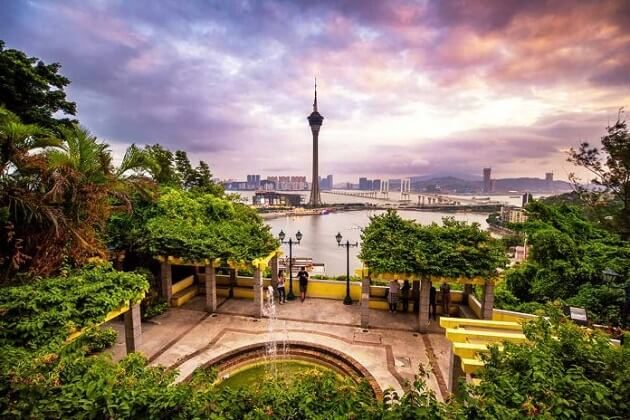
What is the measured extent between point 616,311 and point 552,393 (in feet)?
26.7

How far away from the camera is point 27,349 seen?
4.35 m

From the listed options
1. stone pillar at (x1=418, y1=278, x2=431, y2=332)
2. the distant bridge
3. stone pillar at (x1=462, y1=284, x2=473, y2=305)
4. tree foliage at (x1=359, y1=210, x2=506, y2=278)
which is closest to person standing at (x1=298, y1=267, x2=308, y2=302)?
tree foliage at (x1=359, y1=210, x2=506, y2=278)

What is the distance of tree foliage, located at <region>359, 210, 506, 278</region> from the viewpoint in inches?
318

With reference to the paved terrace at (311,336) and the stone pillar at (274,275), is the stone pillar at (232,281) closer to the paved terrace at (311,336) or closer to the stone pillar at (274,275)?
the paved terrace at (311,336)

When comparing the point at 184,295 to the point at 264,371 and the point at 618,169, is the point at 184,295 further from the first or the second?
the point at 618,169

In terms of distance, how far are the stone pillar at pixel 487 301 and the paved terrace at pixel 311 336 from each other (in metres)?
1.32

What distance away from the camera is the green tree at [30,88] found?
9203 millimetres

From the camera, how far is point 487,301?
333 inches

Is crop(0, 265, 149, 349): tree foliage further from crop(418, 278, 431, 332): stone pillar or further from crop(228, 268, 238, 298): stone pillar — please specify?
crop(418, 278, 431, 332): stone pillar

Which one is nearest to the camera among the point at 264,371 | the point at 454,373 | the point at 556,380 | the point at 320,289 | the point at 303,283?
the point at 556,380

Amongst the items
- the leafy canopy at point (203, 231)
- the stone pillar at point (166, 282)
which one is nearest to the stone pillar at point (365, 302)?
the leafy canopy at point (203, 231)

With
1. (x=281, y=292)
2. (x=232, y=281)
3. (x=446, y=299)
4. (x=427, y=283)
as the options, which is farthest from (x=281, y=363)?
(x=446, y=299)

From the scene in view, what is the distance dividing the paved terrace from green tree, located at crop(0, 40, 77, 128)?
286 inches

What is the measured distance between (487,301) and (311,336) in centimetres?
496
